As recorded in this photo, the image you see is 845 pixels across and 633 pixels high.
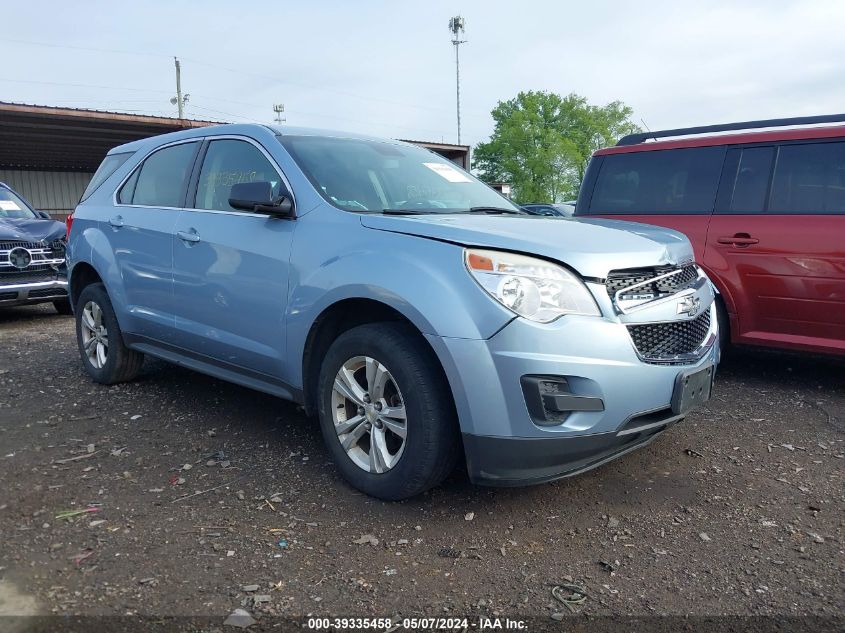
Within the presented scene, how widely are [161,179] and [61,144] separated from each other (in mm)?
21404

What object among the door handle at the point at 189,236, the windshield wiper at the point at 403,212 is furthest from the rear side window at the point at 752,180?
the door handle at the point at 189,236

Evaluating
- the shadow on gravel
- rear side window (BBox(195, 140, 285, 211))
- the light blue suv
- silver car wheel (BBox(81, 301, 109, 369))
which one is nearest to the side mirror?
the light blue suv

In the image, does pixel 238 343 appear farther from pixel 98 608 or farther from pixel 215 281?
pixel 98 608

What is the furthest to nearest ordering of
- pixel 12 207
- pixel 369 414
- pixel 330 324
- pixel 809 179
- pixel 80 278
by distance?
pixel 12 207
pixel 80 278
pixel 809 179
pixel 330 324
pixel 369 414

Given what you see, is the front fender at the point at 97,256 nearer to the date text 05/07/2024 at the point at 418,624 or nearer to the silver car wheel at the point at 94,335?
the silver car wheel at the point at 94,335

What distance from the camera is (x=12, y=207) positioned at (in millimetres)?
8945

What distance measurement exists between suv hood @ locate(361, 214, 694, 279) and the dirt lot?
109 centimetres

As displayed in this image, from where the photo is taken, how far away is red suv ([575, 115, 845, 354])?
182 inches

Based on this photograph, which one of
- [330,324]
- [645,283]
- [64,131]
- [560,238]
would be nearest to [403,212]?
[330,324]

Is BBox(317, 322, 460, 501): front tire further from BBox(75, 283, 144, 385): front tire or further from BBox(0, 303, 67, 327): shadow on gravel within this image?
BBox(0, 303, 67, 327): shadow on gravel

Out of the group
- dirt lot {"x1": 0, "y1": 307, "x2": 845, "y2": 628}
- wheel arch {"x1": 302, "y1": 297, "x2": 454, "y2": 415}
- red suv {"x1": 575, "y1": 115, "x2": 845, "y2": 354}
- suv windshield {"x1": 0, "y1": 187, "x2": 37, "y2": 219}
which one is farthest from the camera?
suv windshield {"x1": 0, "y1": 187, "x2": 37, "y2": 219}

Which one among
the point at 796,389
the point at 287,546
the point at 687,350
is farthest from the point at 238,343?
the point at 796,389

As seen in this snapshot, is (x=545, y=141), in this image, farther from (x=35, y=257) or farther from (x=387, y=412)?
(x=387, y=412)

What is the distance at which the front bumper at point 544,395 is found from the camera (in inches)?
105
